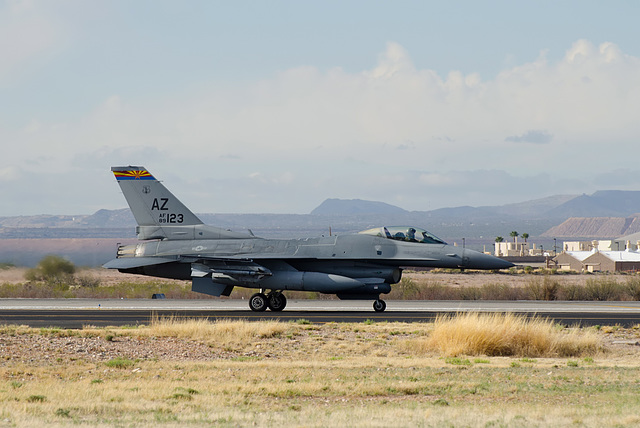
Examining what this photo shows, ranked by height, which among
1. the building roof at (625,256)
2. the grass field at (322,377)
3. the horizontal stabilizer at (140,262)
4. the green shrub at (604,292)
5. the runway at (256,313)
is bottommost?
the grass field at (322,377)

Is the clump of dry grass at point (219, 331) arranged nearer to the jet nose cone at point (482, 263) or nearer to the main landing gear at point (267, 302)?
the main landing gear at point (267, 302)

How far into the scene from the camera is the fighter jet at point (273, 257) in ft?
106

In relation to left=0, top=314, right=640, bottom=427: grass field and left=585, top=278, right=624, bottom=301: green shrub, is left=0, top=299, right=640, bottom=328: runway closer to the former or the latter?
left=0, top=314, right=640, bottom=427: grass field

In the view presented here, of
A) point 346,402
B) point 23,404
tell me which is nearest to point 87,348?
point 23,404

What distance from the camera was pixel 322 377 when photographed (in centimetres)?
1550

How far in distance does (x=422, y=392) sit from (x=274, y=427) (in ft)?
13.2

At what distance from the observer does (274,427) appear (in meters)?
10.7

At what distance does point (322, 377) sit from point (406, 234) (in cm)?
1808

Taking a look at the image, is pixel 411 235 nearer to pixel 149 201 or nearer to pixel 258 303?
pixel 258 303

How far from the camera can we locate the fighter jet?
32406mm

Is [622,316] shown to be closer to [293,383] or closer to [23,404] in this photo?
[293,383]

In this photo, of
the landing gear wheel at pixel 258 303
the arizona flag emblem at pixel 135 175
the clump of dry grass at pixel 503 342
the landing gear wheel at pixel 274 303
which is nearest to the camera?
the clump of dry grass at pixel 503 342

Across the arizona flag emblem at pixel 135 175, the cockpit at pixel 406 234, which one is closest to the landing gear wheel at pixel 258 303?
the cockpit at pixel 406 234

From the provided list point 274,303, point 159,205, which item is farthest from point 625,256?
point 159,205
